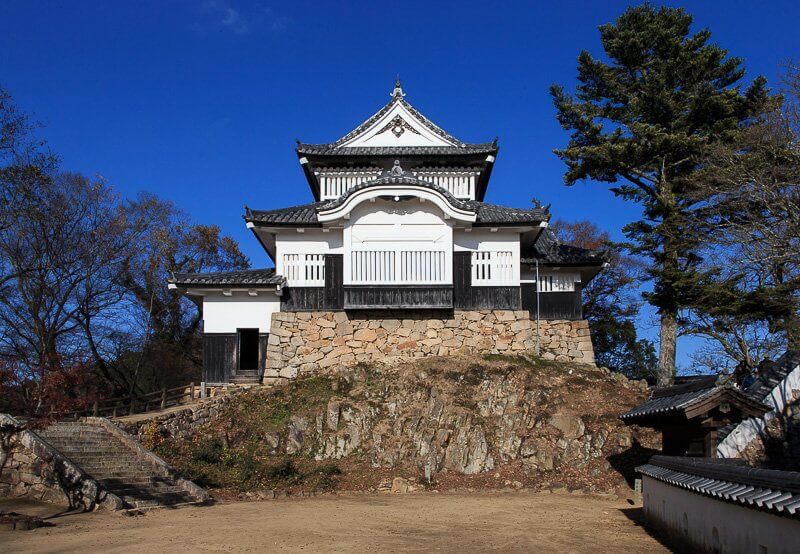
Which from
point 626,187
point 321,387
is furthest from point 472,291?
point 626,187

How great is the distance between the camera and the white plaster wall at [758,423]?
40.6ft

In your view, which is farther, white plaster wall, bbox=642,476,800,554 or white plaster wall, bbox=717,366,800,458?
white plaster wall, bbox=717,366,800,458

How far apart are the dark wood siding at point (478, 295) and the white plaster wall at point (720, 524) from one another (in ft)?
38.5

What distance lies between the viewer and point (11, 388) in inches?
668

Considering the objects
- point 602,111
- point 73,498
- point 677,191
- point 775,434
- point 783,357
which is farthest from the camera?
point 602,111

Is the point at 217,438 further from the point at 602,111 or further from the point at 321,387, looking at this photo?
the point at 602,111

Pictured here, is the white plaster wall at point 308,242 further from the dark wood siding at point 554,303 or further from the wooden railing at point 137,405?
the dark wood siding at point 554,303

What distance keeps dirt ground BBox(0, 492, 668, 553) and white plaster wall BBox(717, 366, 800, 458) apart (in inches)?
86.0

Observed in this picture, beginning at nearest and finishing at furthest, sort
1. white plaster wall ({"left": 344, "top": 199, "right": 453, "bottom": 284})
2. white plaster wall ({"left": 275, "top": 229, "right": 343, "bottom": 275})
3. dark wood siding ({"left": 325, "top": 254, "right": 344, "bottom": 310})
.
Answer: white plaster wall ({"left": 344, "top": 199, "right": 453, "bottom": 284})
dark wood siding ({"left": 325, "top": 254, "right": 344, "bottom": 310})
white plaster wall ({"left": 275, "top": 229, "right": 343, "bottom": 275})

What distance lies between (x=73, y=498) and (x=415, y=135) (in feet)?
63.5

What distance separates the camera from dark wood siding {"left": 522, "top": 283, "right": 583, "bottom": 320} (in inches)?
1022

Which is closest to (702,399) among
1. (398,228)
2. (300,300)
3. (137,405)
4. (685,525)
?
(685,525)

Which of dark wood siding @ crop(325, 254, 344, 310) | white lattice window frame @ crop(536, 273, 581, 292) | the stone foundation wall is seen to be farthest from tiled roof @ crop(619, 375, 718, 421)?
dark wood siding @ crop(325, 254, 344, 310)

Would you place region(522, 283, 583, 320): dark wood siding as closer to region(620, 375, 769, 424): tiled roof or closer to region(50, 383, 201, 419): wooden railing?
region(620, 375, 769, 424): tiled roof
